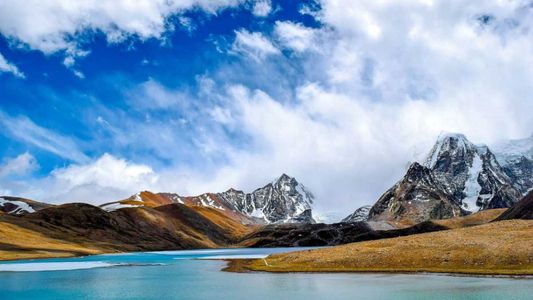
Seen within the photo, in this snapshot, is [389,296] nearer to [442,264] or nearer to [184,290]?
[184,290]

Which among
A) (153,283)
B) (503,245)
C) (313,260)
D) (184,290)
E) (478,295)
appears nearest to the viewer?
(478,295)

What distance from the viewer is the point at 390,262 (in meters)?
104

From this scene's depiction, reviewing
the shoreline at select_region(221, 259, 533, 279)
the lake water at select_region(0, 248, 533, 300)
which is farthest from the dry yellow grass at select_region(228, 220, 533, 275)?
the lake water at select_region(0, 248, 533, 300)

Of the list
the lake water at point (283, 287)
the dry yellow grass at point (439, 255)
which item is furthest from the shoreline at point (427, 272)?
the lake water at point (283, 287)

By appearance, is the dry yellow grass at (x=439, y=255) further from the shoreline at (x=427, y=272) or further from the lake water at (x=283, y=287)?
the lake water at (x=283, y=287)

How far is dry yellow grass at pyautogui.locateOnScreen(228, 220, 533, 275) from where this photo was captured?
9106 centimetres

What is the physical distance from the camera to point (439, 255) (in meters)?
102

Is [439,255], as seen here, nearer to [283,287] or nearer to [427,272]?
[427,272]

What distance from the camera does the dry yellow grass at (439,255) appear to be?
9106 cm

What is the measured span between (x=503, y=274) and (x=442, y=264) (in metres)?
15.7

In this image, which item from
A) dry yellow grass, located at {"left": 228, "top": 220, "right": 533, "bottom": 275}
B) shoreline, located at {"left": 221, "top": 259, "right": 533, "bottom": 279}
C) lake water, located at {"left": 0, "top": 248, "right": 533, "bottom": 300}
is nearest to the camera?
lake water, located at {"left": 0, "top": 248, "right": 533, "bottom": 300}

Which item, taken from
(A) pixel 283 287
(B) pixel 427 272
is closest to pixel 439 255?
(B) pixel 427 272

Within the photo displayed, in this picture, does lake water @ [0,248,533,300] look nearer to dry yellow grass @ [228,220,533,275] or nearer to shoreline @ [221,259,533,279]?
shoreline @ [221,259,533,279]

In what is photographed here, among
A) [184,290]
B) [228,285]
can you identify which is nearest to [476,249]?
[228,285]
